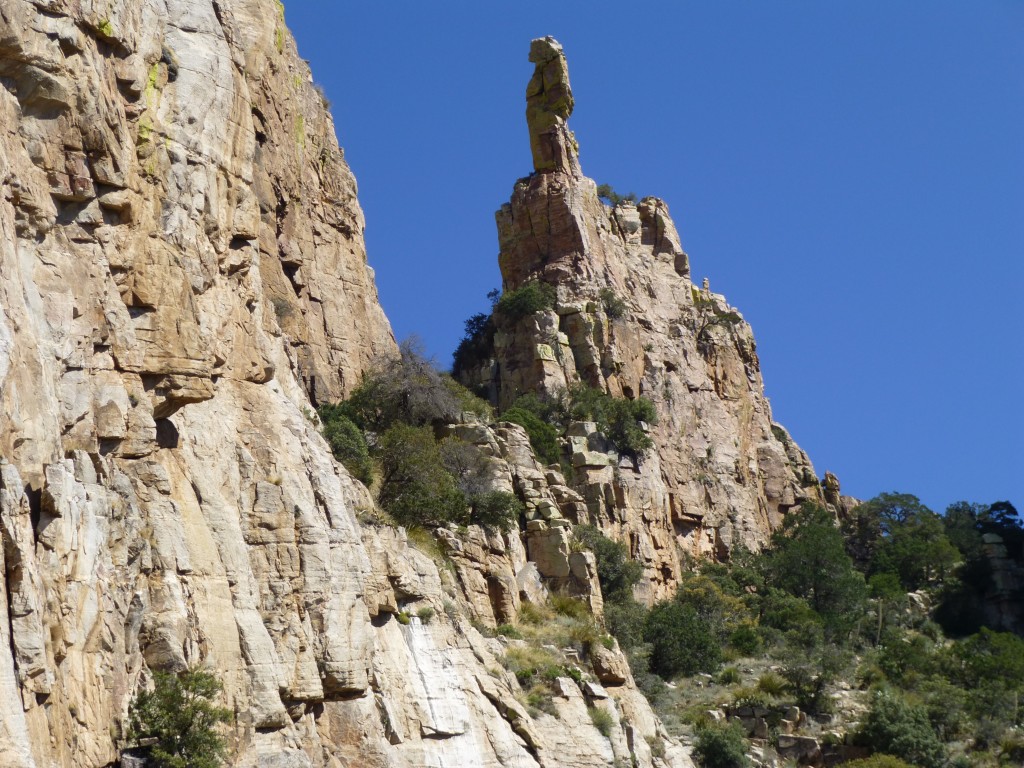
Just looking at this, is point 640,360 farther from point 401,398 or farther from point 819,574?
point 401,398

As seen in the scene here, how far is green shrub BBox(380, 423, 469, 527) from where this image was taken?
51906 millimetres

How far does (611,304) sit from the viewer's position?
3135 inches

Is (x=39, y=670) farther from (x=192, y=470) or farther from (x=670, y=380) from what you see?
(x=670, y=380)

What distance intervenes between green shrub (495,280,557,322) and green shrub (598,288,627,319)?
316cm

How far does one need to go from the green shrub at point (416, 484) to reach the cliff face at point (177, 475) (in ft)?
11.0

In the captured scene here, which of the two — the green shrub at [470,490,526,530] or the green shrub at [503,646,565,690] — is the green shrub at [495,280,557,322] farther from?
the green shrub at [503,646,565,690]

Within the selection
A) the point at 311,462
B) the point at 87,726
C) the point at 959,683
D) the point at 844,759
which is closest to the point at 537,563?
the point at 844,759

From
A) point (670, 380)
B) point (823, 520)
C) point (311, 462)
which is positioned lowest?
point (311, 462)

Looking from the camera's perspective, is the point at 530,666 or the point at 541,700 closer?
the point at 541,700

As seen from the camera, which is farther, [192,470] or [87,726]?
[192,470]

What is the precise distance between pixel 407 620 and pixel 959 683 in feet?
118

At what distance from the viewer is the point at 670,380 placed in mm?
82875

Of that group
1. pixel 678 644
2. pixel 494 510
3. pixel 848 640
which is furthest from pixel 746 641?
pixel 494 510

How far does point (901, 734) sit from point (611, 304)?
2782 cm
